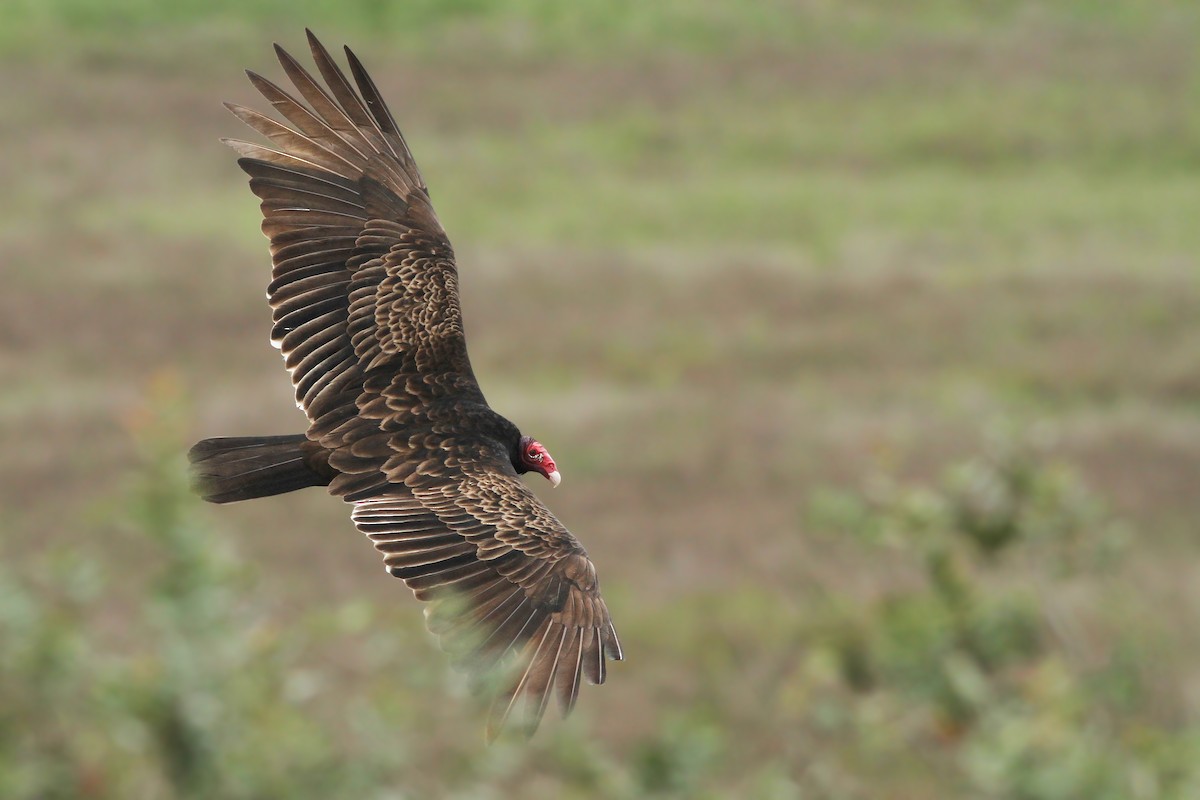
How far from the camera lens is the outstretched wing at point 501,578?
113 inches

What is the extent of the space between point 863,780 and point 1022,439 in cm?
248

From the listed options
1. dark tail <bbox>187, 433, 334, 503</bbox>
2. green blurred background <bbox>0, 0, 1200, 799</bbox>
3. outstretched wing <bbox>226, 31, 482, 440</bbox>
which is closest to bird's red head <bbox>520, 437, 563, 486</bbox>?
outstretched wing <bbox>226, 31, 482, 440</bbox>

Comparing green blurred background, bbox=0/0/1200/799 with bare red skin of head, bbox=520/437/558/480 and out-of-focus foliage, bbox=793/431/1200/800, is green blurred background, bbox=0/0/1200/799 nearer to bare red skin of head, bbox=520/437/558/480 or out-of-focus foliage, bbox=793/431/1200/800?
out-of-focus foliage, bbox=793/431/1200/800

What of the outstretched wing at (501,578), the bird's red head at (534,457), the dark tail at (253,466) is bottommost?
the outstretched wing at (501,578)

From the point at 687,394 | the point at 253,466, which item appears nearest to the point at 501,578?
the point at 253,466

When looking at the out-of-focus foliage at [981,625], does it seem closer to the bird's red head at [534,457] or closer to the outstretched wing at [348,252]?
the outstretched wing at [348,252]

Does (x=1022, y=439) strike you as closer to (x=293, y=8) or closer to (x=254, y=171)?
(x=254, y=171)

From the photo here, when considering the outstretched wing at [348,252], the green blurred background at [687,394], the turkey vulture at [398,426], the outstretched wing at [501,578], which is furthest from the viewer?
the green blurred background at [687,394]

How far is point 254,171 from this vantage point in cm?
379

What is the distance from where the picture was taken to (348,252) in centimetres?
A: 384

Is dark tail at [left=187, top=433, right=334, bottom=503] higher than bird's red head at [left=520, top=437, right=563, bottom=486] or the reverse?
higher

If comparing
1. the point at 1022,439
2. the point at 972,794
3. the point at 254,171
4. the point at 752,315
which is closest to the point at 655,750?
the point at 972,794

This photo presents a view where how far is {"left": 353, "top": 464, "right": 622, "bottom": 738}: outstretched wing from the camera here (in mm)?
2879

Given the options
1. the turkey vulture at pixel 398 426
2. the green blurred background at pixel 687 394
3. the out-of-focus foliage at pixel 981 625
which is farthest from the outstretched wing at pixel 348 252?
the out-of-focus foliage at pixel 981 625
